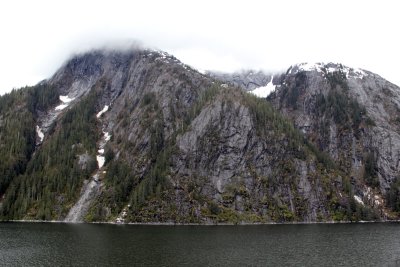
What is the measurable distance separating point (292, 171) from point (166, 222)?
6892cm

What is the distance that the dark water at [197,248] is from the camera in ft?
274

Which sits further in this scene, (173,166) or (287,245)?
(173,166)

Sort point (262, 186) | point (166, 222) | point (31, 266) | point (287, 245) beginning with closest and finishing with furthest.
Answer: point (31, 266)
point (287, 245)
point (166, 222)
point (262, 186)

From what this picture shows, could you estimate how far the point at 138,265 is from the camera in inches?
3140

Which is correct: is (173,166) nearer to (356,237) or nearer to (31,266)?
(356,237)

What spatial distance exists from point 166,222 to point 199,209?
15675 millimetres

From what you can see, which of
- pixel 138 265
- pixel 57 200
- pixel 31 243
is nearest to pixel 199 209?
pixel 57 200

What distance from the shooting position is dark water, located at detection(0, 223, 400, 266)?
274 ft

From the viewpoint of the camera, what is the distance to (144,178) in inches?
7830

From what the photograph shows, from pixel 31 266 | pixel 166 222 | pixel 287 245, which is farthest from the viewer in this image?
pixel 166 222

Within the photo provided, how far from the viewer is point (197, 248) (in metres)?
98.6

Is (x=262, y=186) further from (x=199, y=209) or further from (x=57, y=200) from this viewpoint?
(x=57, y=200)

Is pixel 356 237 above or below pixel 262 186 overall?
below

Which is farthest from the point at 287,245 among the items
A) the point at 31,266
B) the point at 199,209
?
the point at 199,209
